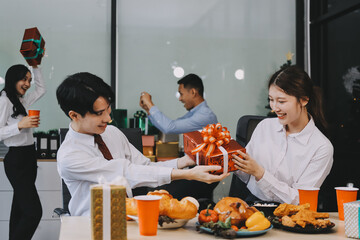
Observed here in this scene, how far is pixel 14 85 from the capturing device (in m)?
3.48

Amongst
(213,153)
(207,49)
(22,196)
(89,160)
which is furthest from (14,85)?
(213,153)

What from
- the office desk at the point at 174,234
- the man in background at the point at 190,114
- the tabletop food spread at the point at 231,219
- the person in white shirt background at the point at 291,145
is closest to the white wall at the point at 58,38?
the man in background at the point at 190,114

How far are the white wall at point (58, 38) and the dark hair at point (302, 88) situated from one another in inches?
103

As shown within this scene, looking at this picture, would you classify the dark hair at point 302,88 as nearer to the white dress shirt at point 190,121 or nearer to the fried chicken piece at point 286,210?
the fried chicken piece at point 286,210

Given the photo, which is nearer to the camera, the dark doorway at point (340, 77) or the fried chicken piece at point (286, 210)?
the fried chicken piece at point (286, 210)

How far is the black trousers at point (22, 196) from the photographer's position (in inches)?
129

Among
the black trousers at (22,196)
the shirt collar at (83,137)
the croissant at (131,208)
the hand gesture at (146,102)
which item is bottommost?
the black trousers at (22,196)

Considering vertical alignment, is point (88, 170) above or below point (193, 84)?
below

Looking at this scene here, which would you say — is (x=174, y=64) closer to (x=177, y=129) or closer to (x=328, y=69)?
(x=177, y=129)

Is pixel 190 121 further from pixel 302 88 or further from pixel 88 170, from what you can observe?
pixel 88 170

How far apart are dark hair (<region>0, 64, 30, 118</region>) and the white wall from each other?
2.22 ft

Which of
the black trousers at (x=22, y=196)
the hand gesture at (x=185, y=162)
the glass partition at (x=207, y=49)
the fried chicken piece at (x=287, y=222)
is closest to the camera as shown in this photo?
the fried chicken piece at (x=287, y=222)

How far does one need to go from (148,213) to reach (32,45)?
2505 mm

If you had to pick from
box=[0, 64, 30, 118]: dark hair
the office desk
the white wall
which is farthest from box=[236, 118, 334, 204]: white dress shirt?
the white wall
